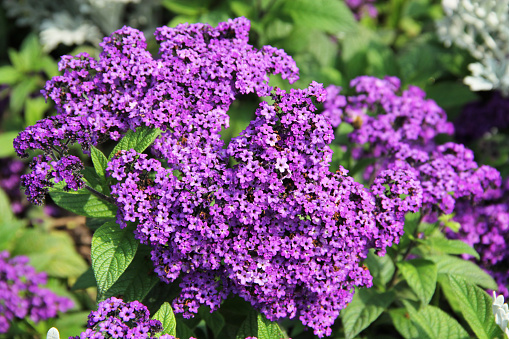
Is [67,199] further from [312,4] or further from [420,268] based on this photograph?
[312,4]

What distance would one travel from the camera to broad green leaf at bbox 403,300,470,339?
3.07m

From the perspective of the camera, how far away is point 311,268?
2.59m

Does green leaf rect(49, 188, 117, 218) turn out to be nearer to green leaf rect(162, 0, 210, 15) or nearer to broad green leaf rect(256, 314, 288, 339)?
broad green leaf rect(256, 314, 288, 339)

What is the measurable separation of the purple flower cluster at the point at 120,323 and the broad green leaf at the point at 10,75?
3.69 meters

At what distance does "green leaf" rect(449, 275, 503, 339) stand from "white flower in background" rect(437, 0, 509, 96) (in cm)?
238

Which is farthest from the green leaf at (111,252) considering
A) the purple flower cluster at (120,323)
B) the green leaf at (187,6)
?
the green leaf at (187,6)

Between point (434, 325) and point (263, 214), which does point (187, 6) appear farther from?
point (434, 325)

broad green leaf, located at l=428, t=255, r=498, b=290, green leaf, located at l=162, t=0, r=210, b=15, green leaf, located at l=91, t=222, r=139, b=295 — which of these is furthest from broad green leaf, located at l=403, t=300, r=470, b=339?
green leaf, located at l=162, t=0, r=210, b=15

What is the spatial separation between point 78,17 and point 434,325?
17.4ft

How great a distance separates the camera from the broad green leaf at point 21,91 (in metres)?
5.11

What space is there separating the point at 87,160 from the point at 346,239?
3991mm

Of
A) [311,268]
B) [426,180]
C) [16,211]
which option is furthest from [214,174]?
[16,211]

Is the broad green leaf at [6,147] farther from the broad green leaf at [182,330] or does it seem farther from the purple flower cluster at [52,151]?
the broad green leaf at [182,330]

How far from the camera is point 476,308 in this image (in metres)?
2.99
